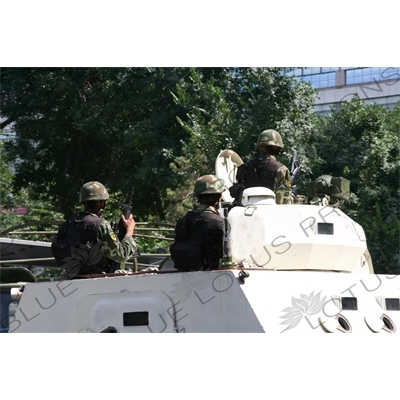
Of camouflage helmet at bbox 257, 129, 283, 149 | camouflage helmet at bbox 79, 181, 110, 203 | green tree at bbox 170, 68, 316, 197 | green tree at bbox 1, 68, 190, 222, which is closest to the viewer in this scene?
camouflage helmet at bbox 79, 181, 110, 203

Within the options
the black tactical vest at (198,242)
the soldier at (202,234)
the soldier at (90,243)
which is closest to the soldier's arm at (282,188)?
the soldier at (202,234)

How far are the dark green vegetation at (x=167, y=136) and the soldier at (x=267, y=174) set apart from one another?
7.96 metres

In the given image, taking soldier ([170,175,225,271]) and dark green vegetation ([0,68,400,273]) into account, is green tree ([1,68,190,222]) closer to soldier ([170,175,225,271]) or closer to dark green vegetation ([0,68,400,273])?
dark green vegetation ([0,68,400,273])

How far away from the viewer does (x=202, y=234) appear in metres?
8.77

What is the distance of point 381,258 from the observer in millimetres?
18500

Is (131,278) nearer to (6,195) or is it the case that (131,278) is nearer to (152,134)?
(152,134)

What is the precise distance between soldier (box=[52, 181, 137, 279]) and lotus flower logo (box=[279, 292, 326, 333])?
6.55 feet

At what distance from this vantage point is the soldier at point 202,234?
8.70m

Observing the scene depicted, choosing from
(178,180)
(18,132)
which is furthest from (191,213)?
(18,132)

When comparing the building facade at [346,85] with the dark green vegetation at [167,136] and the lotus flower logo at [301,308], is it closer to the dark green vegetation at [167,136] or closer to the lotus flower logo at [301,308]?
the dark green vegetation at [167,136]

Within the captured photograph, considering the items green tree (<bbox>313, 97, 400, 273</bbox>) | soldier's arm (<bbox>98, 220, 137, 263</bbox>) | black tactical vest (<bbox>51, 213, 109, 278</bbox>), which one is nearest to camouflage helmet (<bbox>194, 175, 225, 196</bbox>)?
soldier's arm (<bbox>98, 220, 137, 263</bbox>)

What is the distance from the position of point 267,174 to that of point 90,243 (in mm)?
1985

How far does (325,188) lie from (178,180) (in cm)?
1091

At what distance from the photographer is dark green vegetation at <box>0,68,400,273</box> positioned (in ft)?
63.7
